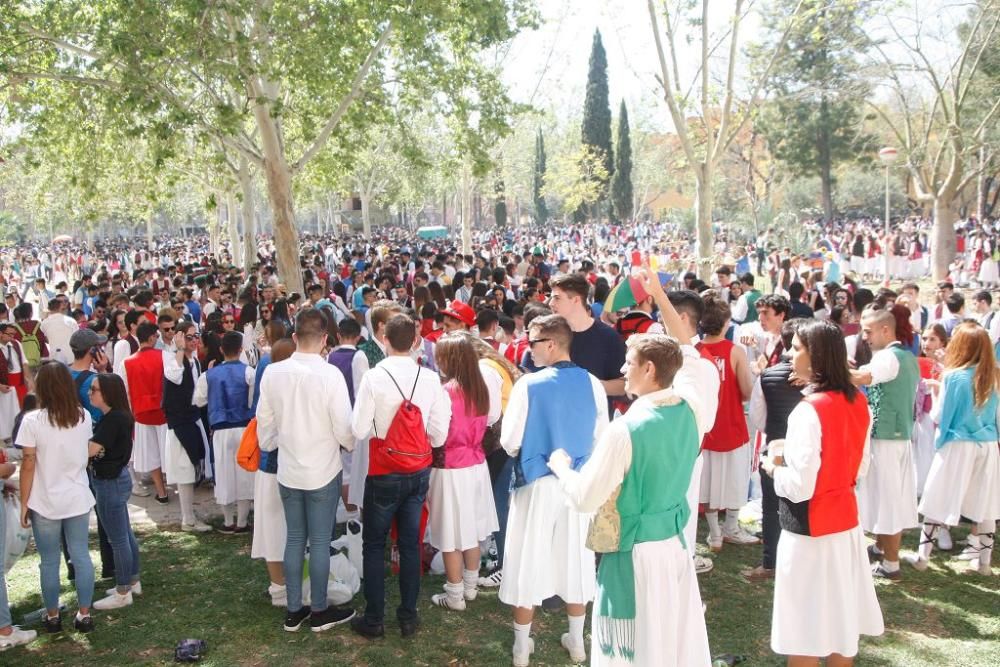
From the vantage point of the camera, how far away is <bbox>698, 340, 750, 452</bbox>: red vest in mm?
5773

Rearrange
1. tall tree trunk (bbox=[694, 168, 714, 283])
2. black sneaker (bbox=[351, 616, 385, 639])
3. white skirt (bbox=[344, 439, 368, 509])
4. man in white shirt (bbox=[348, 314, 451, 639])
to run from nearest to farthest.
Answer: man in white shirt (bbox=[348, 314, 451, 639]), black sneaker (bbox=[351, 616, 385, 639]), white skirt (bbox=[344, 439, 368, 509]), tall tree trunk (bbox=[694, 168, 714, 283])

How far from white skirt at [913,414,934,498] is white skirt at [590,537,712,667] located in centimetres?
454

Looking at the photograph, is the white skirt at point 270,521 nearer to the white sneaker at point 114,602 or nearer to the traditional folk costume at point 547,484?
the white sneaker at point 114,602

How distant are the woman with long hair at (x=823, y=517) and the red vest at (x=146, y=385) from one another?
5.48 meters

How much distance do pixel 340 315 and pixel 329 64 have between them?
15.2 feet

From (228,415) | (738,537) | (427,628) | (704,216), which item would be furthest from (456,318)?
(704,216)

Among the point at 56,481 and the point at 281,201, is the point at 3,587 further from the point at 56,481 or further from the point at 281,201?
the point at 281,201

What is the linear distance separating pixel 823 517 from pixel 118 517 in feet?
14.0

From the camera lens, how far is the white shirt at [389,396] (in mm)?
4570

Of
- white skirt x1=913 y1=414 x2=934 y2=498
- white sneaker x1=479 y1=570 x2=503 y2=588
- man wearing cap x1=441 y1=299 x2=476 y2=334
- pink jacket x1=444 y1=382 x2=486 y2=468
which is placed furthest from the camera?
white skirt x1=913 y1=414 x2=934 y2=498

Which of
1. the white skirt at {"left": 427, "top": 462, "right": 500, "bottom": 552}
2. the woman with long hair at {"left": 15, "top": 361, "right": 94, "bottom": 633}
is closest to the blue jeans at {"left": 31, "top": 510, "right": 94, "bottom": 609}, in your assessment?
the woman with long hair at {"left": 15, "top": 361, "right": 94, "bottom": 633}

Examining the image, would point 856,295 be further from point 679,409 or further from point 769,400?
point 679,409

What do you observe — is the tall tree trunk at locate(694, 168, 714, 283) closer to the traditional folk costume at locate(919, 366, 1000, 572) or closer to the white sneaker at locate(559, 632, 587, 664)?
the traditional folk costume at locate(919, 366, 1000, 572)

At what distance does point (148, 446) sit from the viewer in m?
7.47
